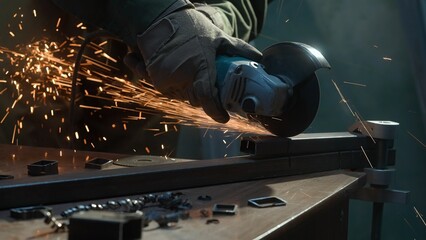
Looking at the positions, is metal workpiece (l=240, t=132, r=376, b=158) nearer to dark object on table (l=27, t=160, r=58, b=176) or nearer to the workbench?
the workbench

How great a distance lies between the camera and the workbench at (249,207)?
1.20 meters

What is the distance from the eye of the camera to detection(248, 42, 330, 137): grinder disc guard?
1841mm

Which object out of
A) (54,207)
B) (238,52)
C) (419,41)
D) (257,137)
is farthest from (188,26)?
(419,41)

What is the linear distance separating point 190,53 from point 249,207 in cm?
55

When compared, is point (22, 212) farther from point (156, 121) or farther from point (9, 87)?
point (156, 121)

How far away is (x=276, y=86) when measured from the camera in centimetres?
172

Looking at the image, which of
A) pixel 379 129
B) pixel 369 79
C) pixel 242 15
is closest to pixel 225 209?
pixel 379 129

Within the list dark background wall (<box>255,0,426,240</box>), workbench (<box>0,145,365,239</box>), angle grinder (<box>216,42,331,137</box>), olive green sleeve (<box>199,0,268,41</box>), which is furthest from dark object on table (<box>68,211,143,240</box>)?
dark background wall (<box>255,0,426,240</box>)

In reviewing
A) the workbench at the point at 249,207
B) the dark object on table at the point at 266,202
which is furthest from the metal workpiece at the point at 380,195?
the dark object on table at the point at 266,202

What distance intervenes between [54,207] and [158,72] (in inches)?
25.7

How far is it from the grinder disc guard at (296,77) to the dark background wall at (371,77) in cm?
150

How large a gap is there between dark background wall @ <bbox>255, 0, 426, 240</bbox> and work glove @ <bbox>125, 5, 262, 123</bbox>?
1.56 meters

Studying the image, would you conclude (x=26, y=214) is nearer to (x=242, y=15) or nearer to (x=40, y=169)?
(x=40, y=169)

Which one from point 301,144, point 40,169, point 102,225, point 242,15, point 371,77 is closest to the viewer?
point 102,225
